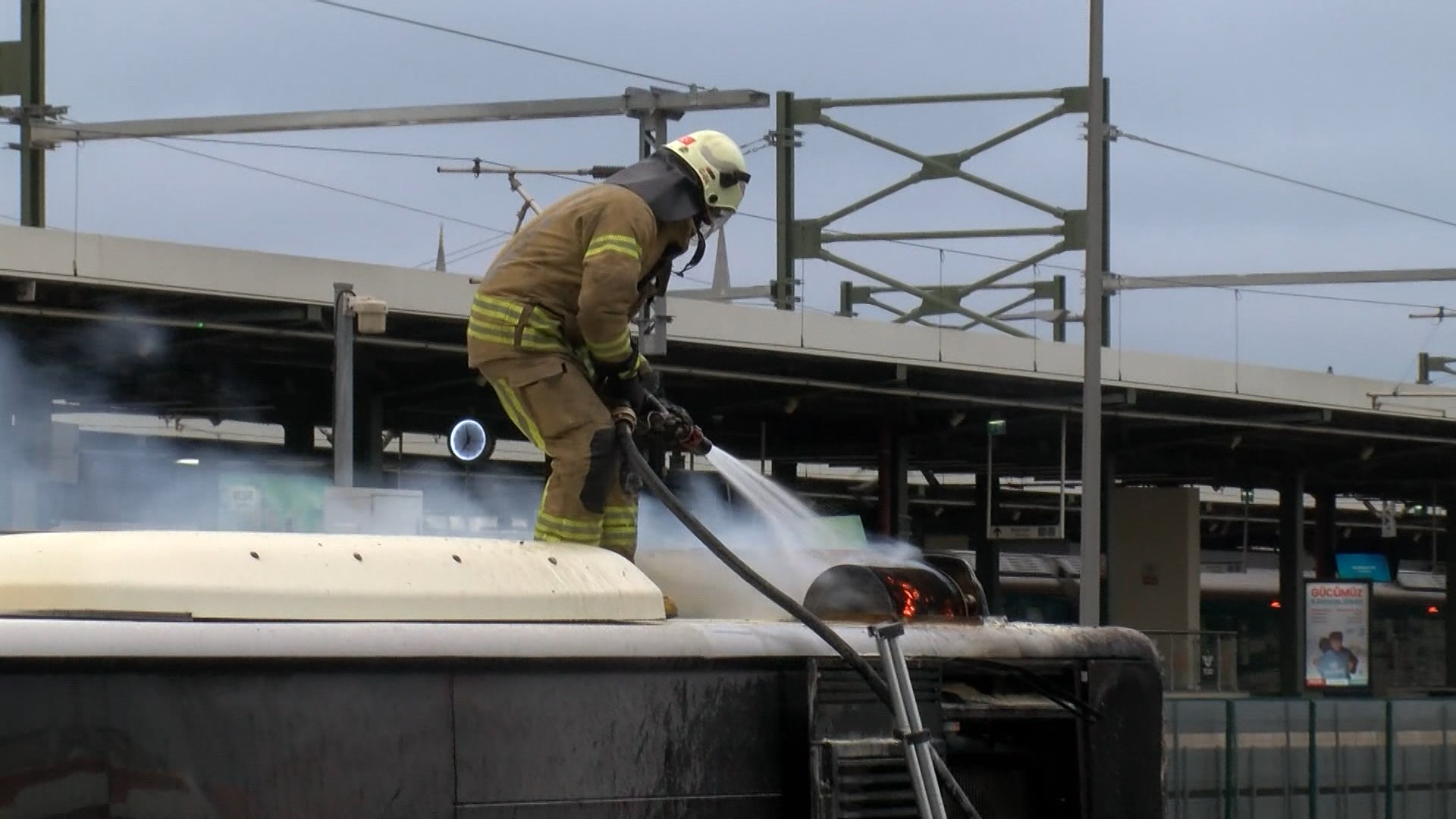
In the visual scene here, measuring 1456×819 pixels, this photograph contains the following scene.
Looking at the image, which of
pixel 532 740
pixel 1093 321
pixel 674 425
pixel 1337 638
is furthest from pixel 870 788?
pixel 1337 638

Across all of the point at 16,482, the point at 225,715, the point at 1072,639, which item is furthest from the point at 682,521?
the point at 16,482

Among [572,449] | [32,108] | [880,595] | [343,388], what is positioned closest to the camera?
[880,595]

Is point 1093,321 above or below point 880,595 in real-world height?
above

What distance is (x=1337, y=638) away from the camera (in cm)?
3278

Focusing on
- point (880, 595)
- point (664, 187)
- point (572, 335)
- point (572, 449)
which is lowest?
point (880, 595)

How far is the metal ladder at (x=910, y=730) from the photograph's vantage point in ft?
15.4

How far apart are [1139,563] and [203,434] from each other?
15.9 metres

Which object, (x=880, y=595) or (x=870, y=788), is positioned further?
(x=880, y=595)

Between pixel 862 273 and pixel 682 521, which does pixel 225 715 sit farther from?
pixel 862 273

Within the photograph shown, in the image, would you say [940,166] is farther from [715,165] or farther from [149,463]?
[715,165]

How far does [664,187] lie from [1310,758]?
42.6ft

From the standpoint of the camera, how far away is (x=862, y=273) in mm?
31250

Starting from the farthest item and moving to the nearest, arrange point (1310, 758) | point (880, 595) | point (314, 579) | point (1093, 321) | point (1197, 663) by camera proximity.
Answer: point (1197, 663)
point (1093, 321)
point (1310, 758)
point (880, 595)
point (314, 579)

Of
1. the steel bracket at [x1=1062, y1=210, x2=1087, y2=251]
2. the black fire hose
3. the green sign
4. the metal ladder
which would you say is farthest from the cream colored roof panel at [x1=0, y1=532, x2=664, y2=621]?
the steel bracket at [x1=1062, y1=210, x2=1087, y2=251]
